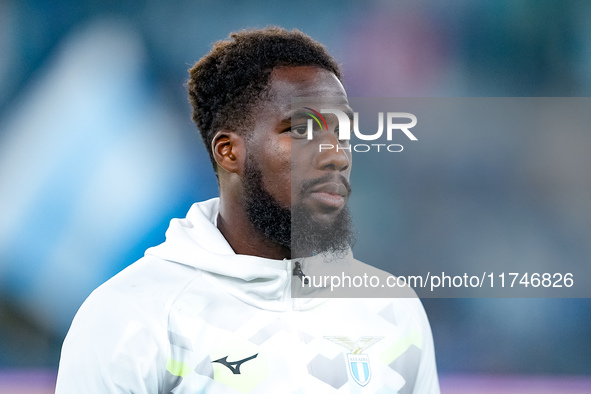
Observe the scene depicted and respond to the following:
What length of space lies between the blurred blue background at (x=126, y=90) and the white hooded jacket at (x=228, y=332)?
87 cm

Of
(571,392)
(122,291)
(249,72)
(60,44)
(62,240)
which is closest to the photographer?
(122,291)

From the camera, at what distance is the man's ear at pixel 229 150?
1099 millimetres

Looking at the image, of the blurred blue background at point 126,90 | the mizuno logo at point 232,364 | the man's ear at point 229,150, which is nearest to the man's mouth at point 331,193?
the man's ear at point 229,150

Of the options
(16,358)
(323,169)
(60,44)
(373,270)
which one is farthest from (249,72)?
(16,358)

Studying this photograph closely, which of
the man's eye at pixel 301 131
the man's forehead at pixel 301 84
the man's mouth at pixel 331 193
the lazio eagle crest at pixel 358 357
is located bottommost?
the lazio eagle crest at pixel 358 357

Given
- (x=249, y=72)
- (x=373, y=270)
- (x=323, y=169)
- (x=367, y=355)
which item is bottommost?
(x=367, y=355)

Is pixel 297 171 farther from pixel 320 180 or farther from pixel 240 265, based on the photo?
pixel 240 265

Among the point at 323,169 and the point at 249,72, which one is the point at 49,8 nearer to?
the point at 249,72

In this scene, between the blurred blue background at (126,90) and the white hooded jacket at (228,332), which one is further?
the blurred blue background at (126,90)

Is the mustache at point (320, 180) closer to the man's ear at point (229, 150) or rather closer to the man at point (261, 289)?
the man at point (261, 289)

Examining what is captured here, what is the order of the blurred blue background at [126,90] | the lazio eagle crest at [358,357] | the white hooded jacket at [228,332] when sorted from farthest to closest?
the blurred blue background at [126,90]
the lazio eagle crest at [358,357]
the white hooded jacket at [228,332]

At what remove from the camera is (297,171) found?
3.40 ft

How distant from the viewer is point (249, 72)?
112cm

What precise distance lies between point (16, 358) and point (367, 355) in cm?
131
